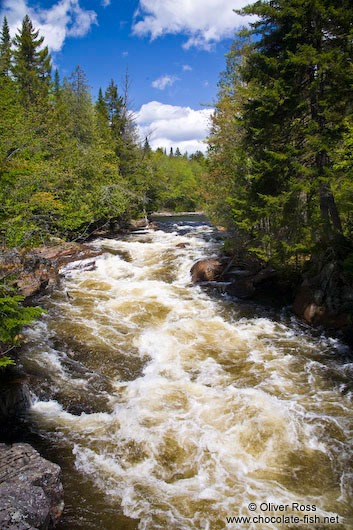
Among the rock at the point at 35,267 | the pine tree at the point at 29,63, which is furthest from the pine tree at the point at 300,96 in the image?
the pine tree at the point at 29,63

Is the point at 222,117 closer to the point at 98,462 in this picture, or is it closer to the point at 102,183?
the point at 102,183

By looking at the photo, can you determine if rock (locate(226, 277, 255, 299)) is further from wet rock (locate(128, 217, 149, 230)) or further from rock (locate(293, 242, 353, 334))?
wet rock (locate(128, 217, 149, 230))

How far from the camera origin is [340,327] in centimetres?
927

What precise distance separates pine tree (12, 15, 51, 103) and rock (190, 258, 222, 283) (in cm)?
2355

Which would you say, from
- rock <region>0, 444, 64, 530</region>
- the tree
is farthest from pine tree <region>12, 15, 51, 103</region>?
rock <region>0, 444, 64, 530</region>

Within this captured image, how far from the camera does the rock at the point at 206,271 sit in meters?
14.2

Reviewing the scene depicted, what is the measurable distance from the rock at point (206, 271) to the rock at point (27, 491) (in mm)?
10746

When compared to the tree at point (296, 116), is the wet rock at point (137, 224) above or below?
below

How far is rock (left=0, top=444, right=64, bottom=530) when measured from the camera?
3.11m

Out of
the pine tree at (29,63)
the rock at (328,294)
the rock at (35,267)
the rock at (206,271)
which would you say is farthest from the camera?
the pine tree at (29,63)

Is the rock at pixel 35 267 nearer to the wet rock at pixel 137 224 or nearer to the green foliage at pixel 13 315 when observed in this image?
the green foliage at pixel 13 315

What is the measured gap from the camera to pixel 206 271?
1433cm

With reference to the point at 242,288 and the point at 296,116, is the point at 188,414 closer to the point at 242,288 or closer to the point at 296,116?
the point at 242,288

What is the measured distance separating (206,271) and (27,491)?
1163cm
